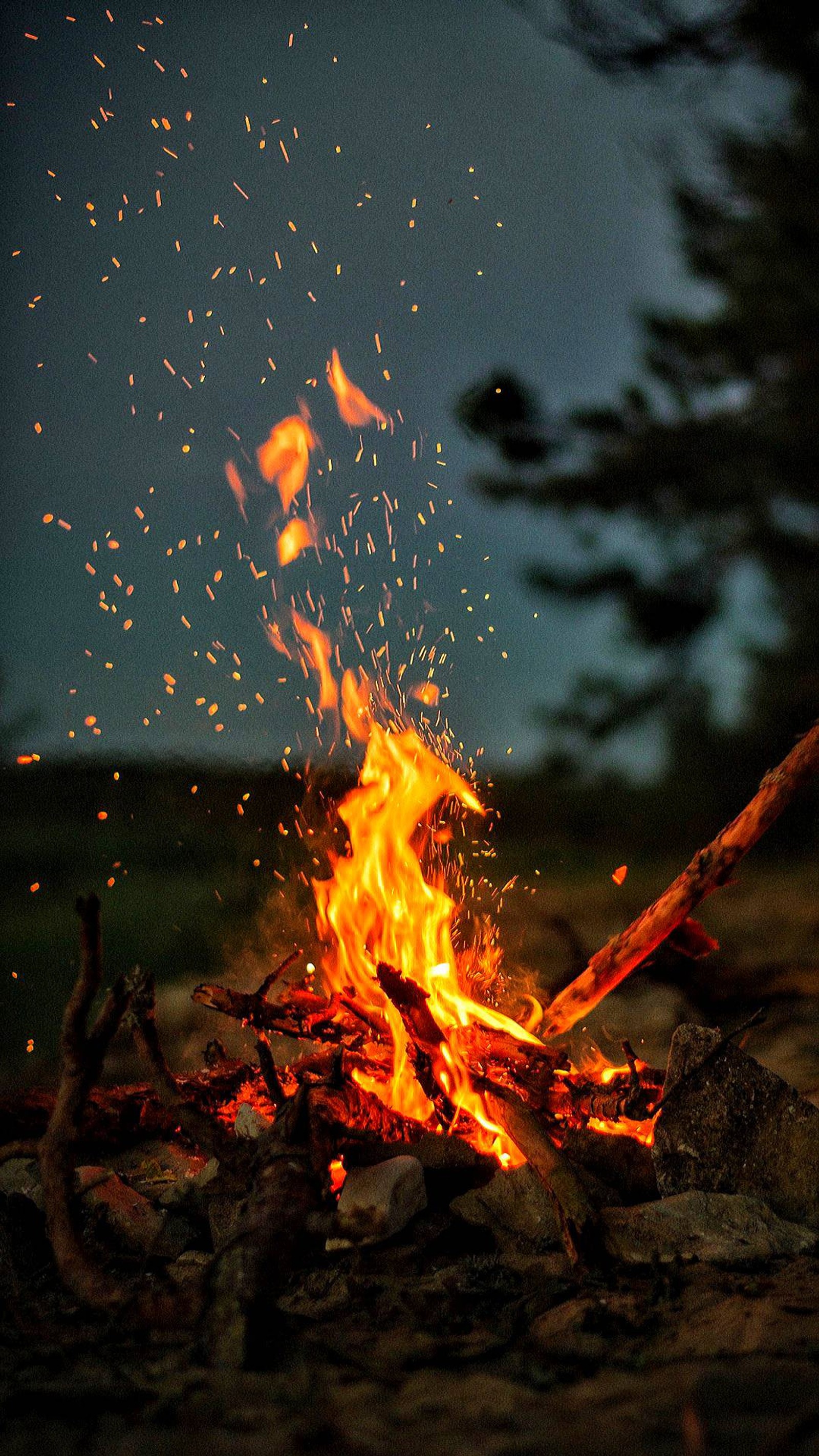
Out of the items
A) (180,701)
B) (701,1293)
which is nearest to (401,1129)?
(701,1293)

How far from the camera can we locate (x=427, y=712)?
16.4 feet

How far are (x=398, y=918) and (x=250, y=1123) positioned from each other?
1.02m

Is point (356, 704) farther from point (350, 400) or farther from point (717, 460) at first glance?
point (717, 460)

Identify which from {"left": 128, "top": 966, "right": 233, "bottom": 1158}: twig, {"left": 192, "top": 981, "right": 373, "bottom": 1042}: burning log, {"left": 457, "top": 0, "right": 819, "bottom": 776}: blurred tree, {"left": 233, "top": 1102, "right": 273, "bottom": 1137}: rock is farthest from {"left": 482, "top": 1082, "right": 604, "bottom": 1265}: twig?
{"left": 457, "top": 0, "right": 819, "bottom": 776}: blurred tree

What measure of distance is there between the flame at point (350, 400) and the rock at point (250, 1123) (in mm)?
3383

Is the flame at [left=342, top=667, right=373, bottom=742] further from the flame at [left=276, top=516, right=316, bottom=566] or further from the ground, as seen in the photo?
the ground

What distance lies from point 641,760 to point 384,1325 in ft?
27.7

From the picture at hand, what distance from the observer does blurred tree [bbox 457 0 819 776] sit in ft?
27.9

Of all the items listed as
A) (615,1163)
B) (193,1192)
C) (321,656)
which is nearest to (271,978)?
(193,1192)

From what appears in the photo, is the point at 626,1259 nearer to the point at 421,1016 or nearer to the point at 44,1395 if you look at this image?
the point at 421,1016

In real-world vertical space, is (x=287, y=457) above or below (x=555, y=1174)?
above

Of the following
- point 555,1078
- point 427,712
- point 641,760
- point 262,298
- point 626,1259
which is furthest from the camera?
point 641,760

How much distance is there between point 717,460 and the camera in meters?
9.05

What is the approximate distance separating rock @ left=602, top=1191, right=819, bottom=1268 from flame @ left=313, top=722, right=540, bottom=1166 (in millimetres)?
593
